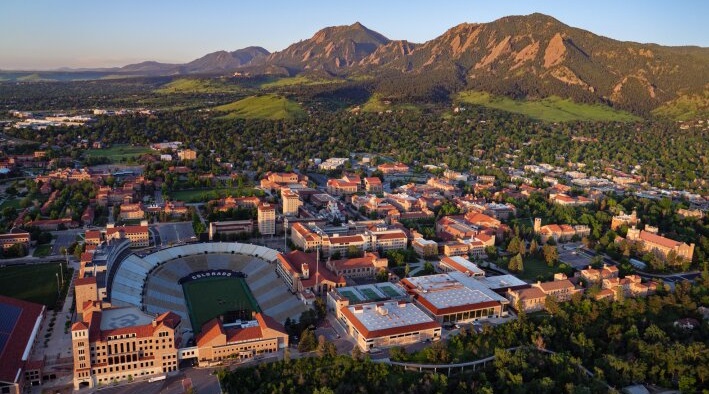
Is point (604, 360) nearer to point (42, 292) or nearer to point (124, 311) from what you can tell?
point (124, 311)

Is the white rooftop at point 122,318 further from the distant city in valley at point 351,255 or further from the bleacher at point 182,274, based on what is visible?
the bleacher at point 182,274

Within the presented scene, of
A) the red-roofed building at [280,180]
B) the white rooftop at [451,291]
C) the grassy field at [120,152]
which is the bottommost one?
the grassy field at [120,152]

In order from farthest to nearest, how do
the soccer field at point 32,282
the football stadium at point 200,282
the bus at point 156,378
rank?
the soccer field at point 32,282 → the football stadium at point 200,282 → the bus at point 156,378

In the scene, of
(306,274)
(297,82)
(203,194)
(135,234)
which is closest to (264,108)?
(297,82)

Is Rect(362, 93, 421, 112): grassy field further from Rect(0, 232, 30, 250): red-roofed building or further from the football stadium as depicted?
Rect(0, 232, 30, 250): red-roofed building

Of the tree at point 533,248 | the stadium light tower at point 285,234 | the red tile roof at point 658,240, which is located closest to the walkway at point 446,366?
the tree at point 533,248

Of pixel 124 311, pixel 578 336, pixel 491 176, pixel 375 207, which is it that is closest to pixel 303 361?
pixel 124 311
